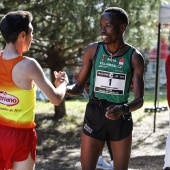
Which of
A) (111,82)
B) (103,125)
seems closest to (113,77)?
(111,82)

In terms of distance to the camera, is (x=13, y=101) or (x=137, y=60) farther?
(x=137, y=60)

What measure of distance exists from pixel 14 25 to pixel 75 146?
5.18 m

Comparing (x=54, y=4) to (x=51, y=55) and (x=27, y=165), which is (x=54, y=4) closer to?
(x=51, y=55)

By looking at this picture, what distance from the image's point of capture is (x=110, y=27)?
3.64m

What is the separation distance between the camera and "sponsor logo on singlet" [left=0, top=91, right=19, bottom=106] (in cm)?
323

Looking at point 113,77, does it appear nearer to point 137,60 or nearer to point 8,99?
point 137,60

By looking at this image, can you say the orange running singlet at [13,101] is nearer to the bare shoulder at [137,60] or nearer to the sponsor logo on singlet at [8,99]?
the sponsor logo on singlet at [8,99]

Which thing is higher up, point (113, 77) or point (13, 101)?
point (113, 77)

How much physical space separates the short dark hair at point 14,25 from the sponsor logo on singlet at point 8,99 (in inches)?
15.3

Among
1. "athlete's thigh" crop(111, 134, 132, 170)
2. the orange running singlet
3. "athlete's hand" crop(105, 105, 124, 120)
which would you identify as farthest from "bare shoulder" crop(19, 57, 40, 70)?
"athlete's thigh" crop(111, 134, 132, 170)

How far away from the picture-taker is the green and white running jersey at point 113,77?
12.1ft

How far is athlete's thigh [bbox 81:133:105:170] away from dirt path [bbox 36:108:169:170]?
2.74m

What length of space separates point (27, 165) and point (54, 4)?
4744mm

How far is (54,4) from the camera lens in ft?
25.0
